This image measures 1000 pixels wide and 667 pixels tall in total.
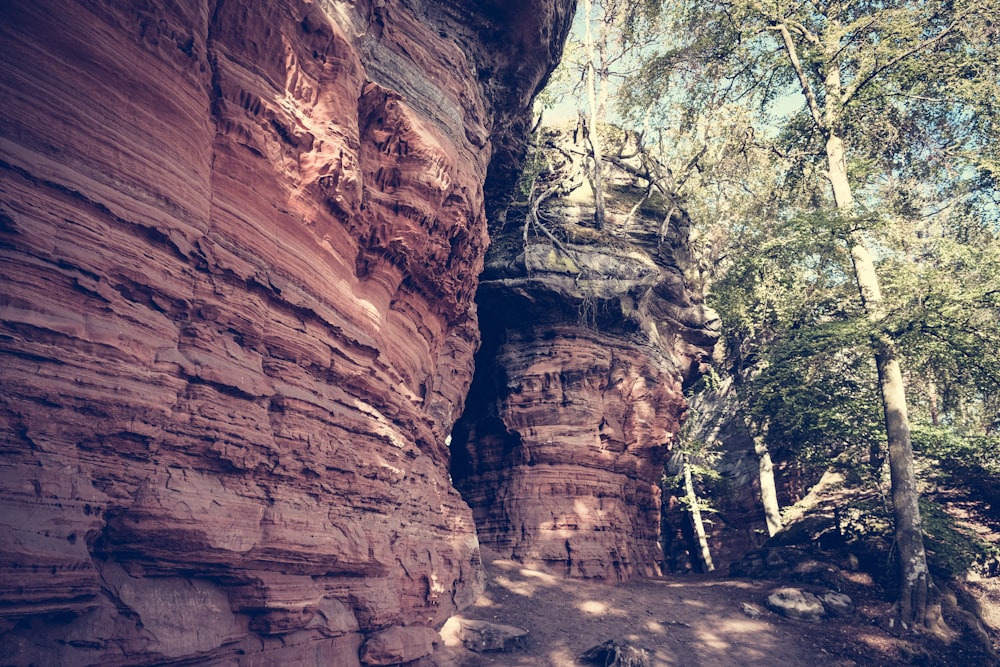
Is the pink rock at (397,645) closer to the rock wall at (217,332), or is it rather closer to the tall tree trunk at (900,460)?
the rock wall at (217,332)

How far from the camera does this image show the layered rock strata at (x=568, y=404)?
53.6 feet

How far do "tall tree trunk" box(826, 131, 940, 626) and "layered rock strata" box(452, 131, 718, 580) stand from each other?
5.67 meters

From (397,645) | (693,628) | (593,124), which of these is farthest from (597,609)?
(593,124)

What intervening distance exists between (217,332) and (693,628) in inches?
451

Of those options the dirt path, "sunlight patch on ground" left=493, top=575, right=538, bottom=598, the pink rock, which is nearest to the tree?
the dirt path

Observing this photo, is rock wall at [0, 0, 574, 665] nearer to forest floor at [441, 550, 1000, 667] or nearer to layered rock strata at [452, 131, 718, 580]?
forest floor at [441, 550, 1000, 667]

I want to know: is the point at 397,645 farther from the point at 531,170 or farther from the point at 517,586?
the point at 531,170

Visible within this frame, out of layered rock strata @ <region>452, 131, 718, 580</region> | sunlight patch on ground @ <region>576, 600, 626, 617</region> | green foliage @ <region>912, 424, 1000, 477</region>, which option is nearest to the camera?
sunlight patch on ground @ <region>576, 600, 626, 617</region>

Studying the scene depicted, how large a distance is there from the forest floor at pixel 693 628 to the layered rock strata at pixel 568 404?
1484mm

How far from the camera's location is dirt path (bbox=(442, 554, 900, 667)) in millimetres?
11430

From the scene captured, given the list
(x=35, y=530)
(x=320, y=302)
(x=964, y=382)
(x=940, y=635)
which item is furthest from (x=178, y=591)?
(x=964, y=382)

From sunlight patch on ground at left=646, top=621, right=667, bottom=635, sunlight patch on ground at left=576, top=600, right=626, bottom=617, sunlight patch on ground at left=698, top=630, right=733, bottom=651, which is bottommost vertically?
sunlight patch on ground at left=698, top=630, right=733, bottom=651

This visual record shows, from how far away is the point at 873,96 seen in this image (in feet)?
59.1

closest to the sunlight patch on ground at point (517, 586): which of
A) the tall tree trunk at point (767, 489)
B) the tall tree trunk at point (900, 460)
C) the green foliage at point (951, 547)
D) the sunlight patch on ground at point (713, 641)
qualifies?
the sunlight patch on ground at point (713, 641)
